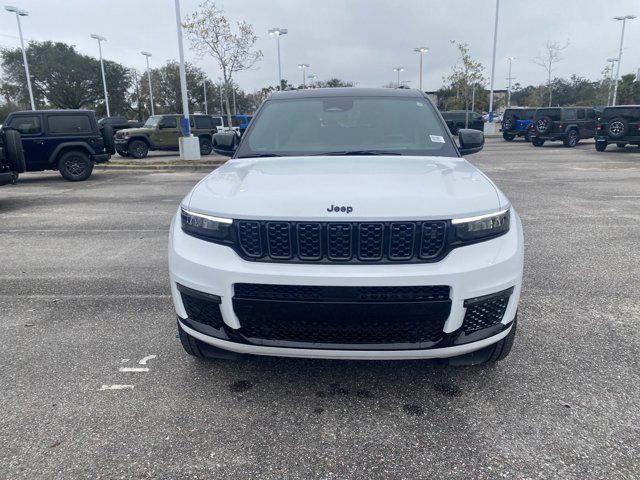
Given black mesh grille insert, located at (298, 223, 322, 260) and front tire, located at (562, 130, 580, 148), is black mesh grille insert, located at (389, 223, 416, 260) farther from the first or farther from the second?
front tire, located at (562, 130, 580, 148)

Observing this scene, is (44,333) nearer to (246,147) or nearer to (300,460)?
(246,147)

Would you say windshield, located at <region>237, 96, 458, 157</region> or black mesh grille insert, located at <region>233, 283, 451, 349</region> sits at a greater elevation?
windshield, located at <region>237, 96, 458, 157</region>

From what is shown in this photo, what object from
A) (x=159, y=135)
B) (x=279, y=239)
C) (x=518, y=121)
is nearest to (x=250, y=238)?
(x=279, y=239)

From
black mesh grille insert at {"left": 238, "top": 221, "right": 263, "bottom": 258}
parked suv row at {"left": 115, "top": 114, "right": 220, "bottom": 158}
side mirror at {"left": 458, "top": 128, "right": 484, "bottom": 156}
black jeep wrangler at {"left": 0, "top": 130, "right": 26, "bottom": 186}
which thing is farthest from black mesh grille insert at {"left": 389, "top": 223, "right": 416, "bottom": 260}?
parked suv row at {"left": 115, "top": 114, "right": 220, "bottom": 158}

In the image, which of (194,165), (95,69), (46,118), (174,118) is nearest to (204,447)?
(46,118)

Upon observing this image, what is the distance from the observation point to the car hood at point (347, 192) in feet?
8.15

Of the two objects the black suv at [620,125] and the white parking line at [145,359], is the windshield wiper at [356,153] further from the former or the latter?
the black suv at [620,125]

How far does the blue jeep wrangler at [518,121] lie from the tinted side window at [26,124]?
906 inches

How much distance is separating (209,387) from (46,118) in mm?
12741

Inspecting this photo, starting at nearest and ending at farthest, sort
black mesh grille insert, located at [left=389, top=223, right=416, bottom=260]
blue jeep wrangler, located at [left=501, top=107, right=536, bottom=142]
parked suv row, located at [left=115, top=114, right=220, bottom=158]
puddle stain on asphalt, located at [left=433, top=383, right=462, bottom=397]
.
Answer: black mesh grille insert, located at [left=389, top=223, right=416, bottom=260] → puddle stain on asphalt, located at [left=433, top=383, right=462, bottom=397] → parked suv row, located at [left=115, top=114, right=220, bottom=158] → blue jeep wrangler, located at [left=501, top=107, right=536, bottom=142]

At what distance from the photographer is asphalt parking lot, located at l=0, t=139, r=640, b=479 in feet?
7.68

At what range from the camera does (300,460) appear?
236 centimetres

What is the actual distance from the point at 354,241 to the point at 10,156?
8.92 metres

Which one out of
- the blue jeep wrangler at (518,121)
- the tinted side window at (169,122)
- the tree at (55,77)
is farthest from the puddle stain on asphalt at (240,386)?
the tree at (55,77)
